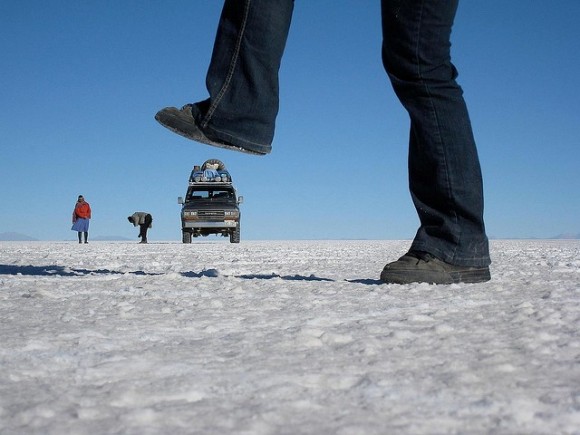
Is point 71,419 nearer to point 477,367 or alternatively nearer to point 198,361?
point 198,361

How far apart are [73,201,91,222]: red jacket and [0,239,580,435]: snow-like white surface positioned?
20.2m

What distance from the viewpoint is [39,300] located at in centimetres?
195

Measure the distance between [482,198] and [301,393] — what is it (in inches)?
77.1

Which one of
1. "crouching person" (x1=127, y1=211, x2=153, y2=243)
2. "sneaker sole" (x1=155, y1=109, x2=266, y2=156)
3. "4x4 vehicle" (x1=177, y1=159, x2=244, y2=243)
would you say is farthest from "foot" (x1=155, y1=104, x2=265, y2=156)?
"crouching person" (x1=127, y1=211, x2=153, y2=243)

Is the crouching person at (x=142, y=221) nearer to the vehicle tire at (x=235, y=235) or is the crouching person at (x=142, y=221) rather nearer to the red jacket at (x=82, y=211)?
the red jacket at (x=82, y=211)

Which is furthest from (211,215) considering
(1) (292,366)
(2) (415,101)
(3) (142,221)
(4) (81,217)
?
(1) (292,366)

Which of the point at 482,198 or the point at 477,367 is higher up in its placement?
the point at 482,198

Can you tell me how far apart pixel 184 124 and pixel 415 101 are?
0.93 meters

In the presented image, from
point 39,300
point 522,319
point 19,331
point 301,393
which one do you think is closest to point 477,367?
point 301,393

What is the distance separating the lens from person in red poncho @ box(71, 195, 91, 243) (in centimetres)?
2078

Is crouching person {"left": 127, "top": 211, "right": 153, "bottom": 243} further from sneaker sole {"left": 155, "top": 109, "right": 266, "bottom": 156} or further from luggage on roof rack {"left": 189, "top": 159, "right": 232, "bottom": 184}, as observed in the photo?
sneaker sole {"left": 155, "top": 109, "right": 266, "bottom": 156}

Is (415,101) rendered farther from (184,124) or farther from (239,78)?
(184,124)

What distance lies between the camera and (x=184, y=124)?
2.40 meters

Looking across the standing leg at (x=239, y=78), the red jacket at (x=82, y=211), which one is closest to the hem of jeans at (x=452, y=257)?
the standing leg at (x=239, y=78)
